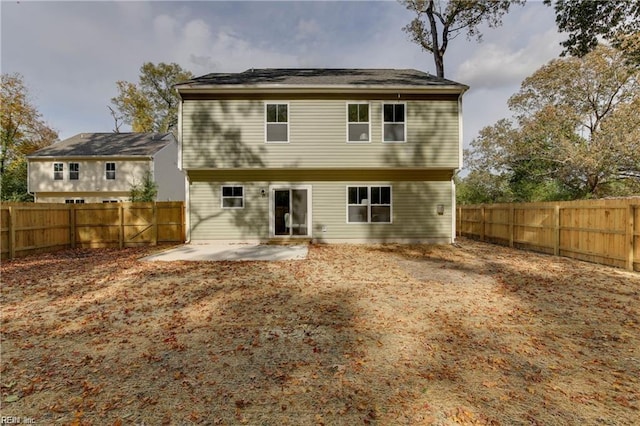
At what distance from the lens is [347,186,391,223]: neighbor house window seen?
12.3 meters

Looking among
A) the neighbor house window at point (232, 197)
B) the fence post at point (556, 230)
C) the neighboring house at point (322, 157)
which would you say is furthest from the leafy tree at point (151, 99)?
the fence post at point (556, 230)

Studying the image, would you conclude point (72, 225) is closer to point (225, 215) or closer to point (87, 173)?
point (225, 215)

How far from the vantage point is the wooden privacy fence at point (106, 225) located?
10797mm

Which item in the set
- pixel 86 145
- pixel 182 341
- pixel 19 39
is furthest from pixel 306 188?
pixel 86 145

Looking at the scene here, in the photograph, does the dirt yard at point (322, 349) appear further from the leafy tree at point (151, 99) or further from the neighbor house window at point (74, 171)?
the leafy tree at point (151, 99)

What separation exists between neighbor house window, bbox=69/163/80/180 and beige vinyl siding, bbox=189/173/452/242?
62.3 ft

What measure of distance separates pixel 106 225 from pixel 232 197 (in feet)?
17.8

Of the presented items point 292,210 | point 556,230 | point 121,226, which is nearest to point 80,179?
point 121,226

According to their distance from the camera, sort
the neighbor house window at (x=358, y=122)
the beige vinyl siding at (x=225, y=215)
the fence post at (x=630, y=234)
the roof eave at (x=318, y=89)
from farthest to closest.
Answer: the beige vinyl siding at (x=225, y=215) → the neighbor house window at (x=358, y=122) → the roof eave at (x=318, y=89) → the fence post at (x=630, y=234)

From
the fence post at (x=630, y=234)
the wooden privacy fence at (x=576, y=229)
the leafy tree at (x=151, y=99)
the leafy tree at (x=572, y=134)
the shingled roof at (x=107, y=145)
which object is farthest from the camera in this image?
the leafy tree at (x=151, y=99)

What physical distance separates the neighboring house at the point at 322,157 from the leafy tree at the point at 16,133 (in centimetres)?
2270

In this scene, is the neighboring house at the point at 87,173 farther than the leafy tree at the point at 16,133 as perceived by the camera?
No

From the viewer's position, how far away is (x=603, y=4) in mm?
9930

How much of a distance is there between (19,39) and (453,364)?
1986 centimetres
